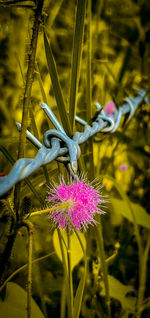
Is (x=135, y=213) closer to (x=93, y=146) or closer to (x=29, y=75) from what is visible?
(x=93, y=146)

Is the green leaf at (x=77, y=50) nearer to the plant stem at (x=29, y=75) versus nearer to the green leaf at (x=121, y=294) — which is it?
the plant stem at (x=29, y=75)

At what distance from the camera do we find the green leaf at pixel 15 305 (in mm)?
294

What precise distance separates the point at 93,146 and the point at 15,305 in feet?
0.92

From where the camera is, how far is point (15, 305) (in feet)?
1.00

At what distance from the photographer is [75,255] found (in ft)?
1.40

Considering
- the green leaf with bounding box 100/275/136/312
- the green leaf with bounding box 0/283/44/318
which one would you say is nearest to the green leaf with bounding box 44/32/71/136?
the green leaf with bounding box 0/283/44/318

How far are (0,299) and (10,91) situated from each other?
80 cm

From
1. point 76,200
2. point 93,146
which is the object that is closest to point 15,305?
point 76,200

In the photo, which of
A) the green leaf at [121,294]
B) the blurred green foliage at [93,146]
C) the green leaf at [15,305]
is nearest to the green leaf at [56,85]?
the blurred green foliage at [93,146]

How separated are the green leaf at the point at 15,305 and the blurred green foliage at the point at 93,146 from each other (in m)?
0.02

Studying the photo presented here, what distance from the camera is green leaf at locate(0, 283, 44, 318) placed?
0.29 meters

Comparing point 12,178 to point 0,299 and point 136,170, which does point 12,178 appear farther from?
point 136,170

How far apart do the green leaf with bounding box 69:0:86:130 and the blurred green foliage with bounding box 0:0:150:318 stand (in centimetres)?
4

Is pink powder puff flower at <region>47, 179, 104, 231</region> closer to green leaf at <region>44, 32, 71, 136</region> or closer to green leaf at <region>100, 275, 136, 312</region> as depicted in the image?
green leaf at <region>44, 32, 71, 136</region>
